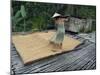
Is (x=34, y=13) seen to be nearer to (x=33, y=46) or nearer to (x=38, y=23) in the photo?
(x=38, y=23)

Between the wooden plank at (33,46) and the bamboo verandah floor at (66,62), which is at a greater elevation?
the wooden plank at (33,46)

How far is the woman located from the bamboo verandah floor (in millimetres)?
154

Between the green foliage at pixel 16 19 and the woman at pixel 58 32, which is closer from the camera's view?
the green foliage at pixel 16 19

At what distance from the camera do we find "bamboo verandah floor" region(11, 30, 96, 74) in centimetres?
209

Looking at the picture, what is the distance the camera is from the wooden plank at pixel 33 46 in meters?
2.12

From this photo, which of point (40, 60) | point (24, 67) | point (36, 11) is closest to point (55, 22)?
point (36, 11)

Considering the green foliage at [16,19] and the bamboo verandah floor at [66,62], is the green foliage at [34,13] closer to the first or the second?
the green foliage at [16,19]

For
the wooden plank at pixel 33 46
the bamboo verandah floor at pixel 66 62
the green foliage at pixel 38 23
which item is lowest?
the bamboo verandah floor at pixel 66 62

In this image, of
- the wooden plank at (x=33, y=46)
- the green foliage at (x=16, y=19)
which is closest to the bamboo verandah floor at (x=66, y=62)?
the wooden plank at (x=33, y=46)

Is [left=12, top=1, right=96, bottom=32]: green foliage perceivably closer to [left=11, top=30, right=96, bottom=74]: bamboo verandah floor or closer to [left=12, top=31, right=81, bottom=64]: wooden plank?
[left=12, top=31, right=81, bottom=64]: wooden plank

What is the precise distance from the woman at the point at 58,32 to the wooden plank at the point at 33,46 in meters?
0.06

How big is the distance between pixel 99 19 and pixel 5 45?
132 centimetres

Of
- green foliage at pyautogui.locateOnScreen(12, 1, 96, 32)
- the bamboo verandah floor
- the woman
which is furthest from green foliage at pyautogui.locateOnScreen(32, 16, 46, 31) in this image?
the bamboo verandah floor

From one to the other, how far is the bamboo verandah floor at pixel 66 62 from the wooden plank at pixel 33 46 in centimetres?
6
